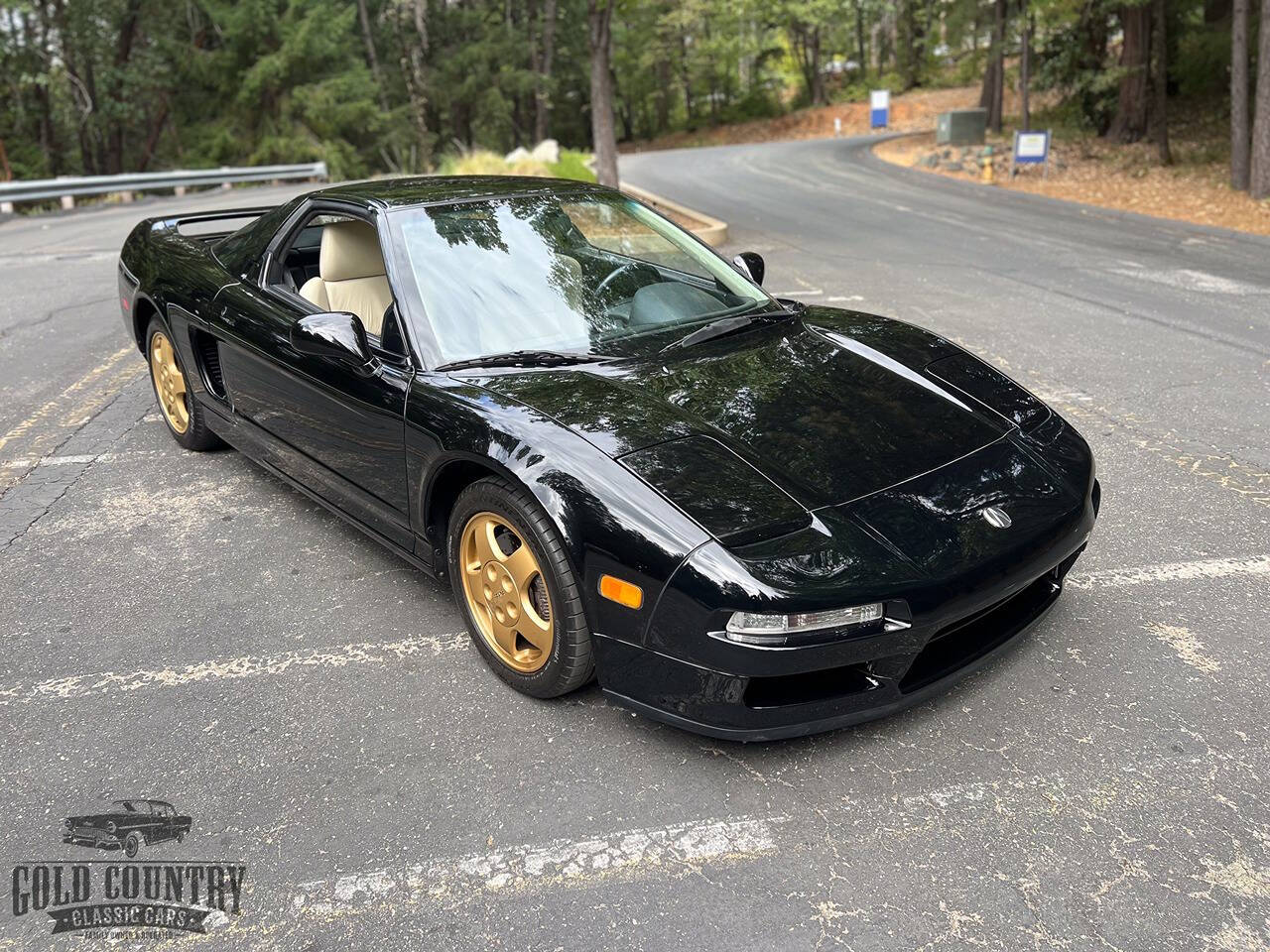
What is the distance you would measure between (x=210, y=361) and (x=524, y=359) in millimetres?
1950

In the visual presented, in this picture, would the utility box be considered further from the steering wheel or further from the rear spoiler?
the steering wheel

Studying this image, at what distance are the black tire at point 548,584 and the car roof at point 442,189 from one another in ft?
4.43

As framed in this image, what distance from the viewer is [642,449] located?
2.70 meters

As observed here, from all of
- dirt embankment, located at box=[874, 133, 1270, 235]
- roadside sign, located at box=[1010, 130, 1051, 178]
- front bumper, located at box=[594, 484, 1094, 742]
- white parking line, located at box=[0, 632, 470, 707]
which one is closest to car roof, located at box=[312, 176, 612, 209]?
white parking line, located at box=[0, 632, 470, 707]

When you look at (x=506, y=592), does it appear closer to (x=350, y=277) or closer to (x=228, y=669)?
(x=228, y=669)

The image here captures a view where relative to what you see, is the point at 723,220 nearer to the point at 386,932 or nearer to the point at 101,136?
the point at 386,932

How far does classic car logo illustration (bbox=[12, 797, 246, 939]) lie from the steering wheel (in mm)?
2142

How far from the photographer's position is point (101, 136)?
1268 inches

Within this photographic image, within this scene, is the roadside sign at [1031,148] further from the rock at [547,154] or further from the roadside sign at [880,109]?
the roadside sign at [880,109]

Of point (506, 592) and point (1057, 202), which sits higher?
point (1057, 202)

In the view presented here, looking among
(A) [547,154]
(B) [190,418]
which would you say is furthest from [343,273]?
(A) [547,154]

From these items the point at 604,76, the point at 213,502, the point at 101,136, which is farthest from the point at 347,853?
the point at 101,136

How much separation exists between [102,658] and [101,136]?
34957mm

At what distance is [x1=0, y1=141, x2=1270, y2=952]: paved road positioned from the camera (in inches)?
85.0
